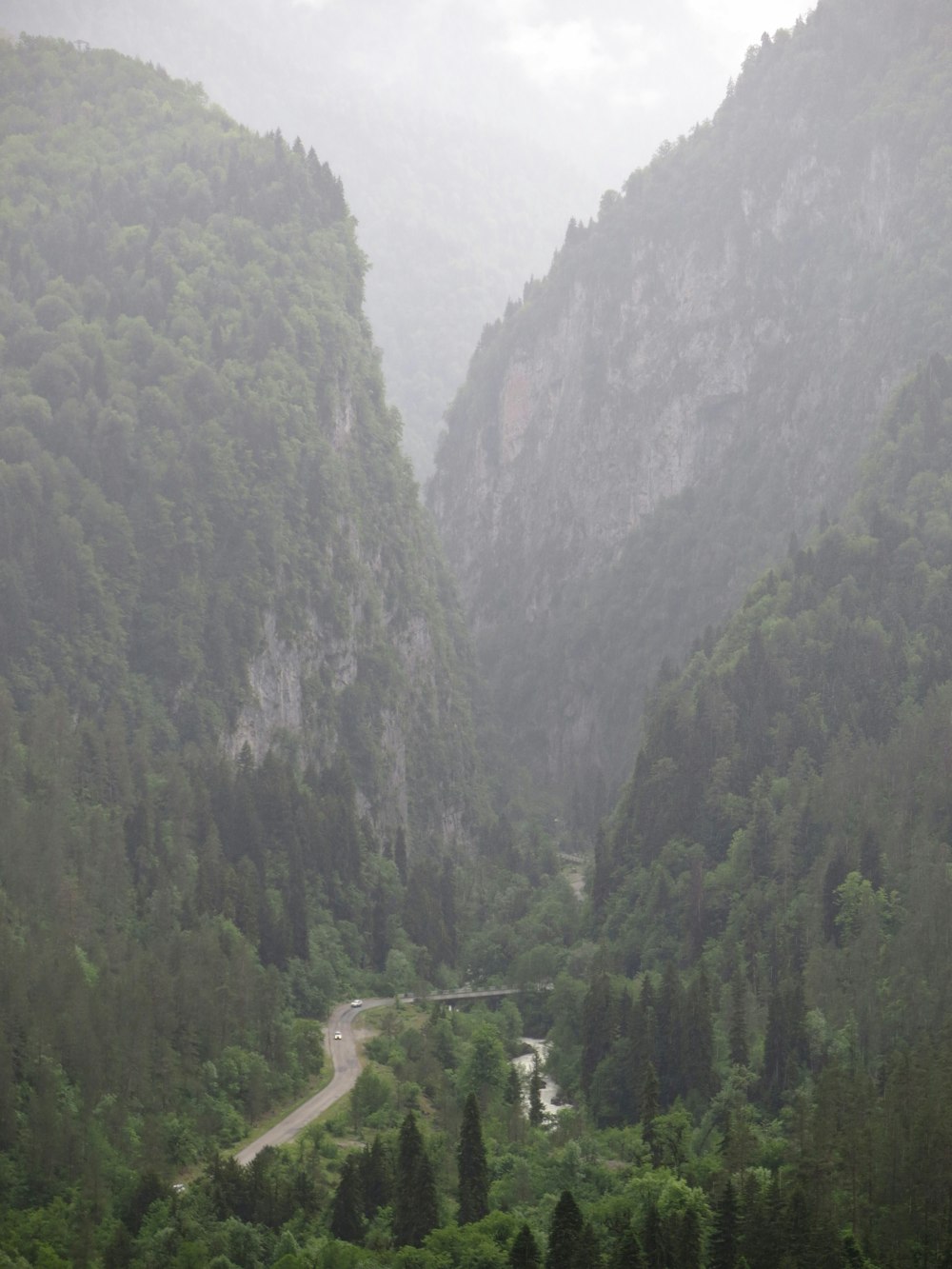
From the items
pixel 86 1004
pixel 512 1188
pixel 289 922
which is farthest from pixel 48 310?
pixel 512 1188

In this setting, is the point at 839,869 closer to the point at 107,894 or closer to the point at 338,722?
the point at 107,894

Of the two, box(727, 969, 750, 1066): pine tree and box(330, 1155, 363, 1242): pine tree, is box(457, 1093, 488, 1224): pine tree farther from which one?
box(727, 969, 750, 1066): pine tree

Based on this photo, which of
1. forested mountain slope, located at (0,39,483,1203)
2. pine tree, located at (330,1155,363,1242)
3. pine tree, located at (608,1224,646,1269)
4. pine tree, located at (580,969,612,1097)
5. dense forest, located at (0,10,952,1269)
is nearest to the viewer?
pine tree, located at (608,1224,646,1269)

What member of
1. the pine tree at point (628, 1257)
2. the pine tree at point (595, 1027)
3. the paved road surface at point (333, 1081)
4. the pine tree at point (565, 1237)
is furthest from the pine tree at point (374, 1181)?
the pine tree at point (595, 1027)

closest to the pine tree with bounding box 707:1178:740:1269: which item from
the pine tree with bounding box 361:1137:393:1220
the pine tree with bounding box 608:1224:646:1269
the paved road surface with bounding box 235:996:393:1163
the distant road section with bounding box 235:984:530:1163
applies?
the pine tree with bounding box 608:1224:646:1269

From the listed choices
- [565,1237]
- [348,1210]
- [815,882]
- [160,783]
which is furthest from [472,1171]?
[160,783]

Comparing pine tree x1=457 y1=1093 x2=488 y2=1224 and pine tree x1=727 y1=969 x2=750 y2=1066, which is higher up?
pine tree x1=727 y1=969 x2=750 y2=1066
